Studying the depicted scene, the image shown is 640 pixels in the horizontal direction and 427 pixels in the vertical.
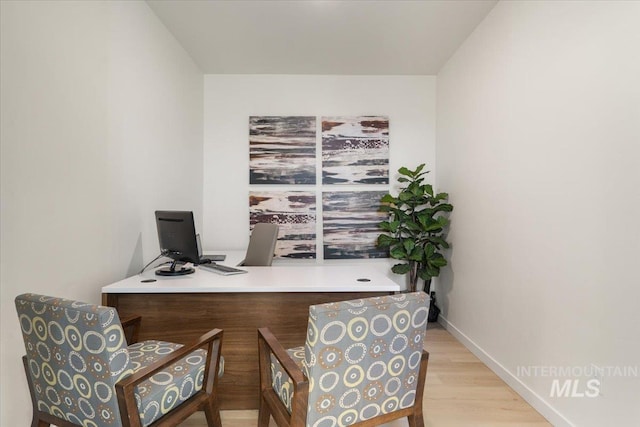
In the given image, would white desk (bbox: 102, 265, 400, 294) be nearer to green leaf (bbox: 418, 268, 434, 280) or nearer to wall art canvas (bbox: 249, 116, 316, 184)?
green leaf (bbox: 418, 268, 434, 280)

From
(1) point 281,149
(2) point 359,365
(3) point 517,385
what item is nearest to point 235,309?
(2) point 359,365

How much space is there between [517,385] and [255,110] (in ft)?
12.4

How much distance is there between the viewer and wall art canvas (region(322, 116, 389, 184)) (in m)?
4.15

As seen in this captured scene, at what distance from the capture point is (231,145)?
4.17 metres

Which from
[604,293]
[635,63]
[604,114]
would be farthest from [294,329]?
[635,63]

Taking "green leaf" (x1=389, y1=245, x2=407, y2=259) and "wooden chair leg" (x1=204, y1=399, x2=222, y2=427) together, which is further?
"green leaf" (x1=389, y1=245, x2=407, y2=259)

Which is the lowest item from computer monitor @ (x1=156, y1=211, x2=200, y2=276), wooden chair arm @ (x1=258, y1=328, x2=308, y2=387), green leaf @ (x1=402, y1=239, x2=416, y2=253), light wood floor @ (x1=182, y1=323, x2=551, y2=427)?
light wood floor @ (x1=182, y1=323, x2=551, y2=427)

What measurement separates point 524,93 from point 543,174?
24.9 inches

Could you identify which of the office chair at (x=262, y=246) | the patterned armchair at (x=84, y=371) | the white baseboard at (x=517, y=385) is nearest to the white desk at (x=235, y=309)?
the patterned armchair at (x=84, y=371)

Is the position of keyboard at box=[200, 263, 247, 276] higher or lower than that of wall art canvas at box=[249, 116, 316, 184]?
lower

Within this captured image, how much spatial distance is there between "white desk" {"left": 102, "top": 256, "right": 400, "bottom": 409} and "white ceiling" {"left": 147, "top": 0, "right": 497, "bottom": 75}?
2238 millimetres

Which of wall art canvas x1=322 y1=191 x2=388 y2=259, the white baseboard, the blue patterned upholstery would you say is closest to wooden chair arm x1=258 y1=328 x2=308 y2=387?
the blue patterned upholstery

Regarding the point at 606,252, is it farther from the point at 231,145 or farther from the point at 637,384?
the point at 231,145

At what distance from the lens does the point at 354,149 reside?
13.6ft
